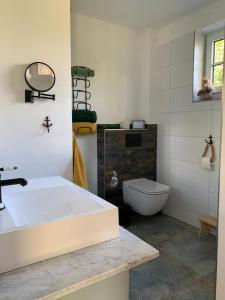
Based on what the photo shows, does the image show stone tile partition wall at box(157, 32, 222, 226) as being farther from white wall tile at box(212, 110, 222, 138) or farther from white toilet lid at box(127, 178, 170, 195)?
white toilet lid at box(127, 178, 170, 195)

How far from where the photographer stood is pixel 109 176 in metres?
2.70

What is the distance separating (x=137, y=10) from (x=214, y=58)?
96 centimetres

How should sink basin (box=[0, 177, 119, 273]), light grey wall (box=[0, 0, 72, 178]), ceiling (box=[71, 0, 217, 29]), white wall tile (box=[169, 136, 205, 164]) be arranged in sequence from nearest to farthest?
sink basin (box=[0, 177, 119, 273]), light grey wall (box=[0, 0, 72, 178]), ceiling (box=[71, 0, 217, 29]), white wall tile (box=[169, 136, 205, 164])

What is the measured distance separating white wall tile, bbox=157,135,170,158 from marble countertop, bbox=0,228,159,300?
2.07m

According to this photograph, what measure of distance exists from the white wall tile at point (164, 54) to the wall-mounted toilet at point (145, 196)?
1.46 metres

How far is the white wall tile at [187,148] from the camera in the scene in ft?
8.22

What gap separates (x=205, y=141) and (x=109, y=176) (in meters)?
1.12

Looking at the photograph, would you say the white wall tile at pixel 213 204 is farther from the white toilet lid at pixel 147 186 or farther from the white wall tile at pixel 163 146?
the white wall tile at pixel 163 146

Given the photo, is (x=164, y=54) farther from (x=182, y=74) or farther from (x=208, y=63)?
(x=208, y=63)

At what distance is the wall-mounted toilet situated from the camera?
2463 millimetres

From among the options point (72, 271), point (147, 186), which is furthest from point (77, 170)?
point (72, 271)

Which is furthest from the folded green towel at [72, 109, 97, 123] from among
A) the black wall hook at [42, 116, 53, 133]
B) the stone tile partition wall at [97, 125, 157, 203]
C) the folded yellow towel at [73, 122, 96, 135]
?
the black wall hook at [42, 116, 53, 133]

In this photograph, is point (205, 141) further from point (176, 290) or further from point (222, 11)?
point (176, 290)

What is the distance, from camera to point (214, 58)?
2475mm
